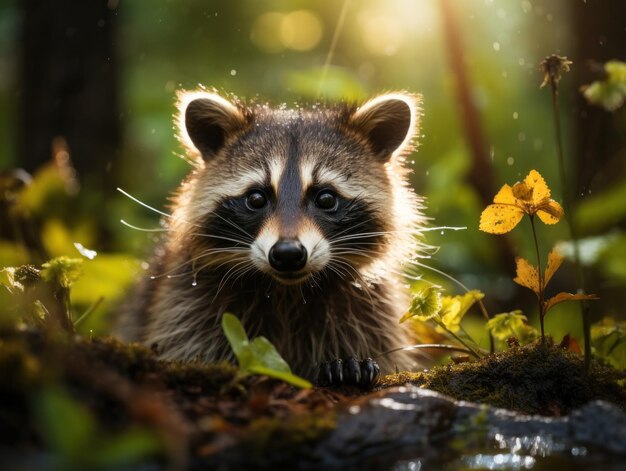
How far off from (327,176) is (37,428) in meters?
2.29

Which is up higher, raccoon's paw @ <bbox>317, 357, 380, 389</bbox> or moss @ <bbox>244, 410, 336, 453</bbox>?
raccoon's paw @ <bbox>317, 357, 380, 389</bbox>

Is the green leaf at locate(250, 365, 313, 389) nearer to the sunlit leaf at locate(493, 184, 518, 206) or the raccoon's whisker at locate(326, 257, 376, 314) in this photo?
the sunlit leaf at locate(493, 184, 518, 206)

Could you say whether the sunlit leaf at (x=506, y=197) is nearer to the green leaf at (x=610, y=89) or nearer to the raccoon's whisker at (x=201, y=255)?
the green leaf at (x=610, y=89)

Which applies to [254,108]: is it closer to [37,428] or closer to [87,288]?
[87,288]

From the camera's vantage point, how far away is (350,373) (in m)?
3.04

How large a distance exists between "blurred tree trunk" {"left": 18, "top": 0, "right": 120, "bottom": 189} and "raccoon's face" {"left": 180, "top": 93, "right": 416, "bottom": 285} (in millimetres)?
3583

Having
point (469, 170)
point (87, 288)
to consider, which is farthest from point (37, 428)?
point (469, 170)

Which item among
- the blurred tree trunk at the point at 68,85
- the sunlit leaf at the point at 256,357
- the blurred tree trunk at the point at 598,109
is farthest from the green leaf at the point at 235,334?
the blurred tree trunk at the point at 68,85

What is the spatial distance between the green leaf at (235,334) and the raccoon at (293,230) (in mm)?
992

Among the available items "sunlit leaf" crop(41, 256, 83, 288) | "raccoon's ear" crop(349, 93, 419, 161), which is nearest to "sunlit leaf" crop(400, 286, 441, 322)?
"sunlit leaf" crop(41, 256, 83, 288)

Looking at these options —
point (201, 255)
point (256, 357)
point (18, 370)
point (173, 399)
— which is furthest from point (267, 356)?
point (201, 255)

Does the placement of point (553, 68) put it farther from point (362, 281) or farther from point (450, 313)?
point (362, 281)

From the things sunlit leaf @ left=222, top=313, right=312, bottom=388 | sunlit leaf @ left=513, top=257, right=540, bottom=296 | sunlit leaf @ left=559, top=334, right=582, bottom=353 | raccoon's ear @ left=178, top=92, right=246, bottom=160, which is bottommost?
sunlit leaf @ left=222, top=313, right=312, bottom=388

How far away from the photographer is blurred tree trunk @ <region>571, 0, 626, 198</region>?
6.09 m
